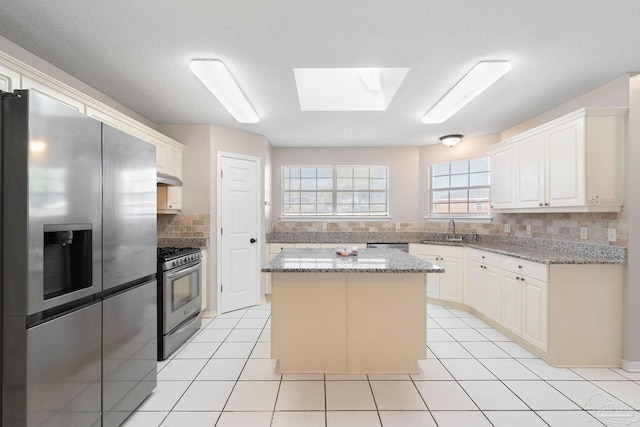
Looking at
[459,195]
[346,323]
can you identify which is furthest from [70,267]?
[459,195]

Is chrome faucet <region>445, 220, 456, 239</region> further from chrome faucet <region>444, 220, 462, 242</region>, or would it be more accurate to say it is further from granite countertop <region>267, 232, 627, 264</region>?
granite countertop <region>267, 232, 627, 264</region>

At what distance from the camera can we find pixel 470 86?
2633mm

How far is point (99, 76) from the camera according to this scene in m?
2.53

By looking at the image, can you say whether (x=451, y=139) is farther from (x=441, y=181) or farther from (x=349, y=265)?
(x=349, y=265)

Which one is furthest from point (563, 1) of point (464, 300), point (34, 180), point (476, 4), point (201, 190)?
point (201, 190)

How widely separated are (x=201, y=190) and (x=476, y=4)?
3.40 metres

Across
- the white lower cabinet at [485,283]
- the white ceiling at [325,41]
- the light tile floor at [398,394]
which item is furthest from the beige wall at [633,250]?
the white lower cabinet at [485,283]

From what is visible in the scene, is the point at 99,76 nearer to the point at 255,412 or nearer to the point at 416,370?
the point at 255,412

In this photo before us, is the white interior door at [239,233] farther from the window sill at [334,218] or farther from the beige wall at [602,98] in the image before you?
the beige wall at [602,98]

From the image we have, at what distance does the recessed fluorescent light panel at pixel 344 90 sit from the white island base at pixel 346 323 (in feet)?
6.11

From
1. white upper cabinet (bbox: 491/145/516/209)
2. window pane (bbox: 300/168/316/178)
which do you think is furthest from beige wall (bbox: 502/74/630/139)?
window pane (bbox: 300/168/316/178)

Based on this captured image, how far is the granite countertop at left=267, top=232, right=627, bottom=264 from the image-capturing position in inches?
101

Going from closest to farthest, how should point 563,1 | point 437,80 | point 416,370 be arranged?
point 563,1
point 416,370
point 437,80

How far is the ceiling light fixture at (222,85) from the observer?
2303 millimetres
